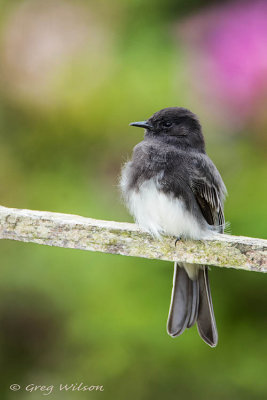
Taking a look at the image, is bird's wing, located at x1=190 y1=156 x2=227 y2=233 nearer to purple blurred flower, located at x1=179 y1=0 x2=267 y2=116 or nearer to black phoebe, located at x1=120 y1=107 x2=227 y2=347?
black phoebe, located at x1=120 y1=107 x2=227 y2=347

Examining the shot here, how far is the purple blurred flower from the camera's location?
2.13m

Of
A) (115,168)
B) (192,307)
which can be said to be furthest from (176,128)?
(115,168)

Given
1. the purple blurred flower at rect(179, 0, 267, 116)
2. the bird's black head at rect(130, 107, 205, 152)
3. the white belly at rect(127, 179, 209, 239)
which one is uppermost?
the purple blurred flower at rect(179, 0, 267, 116)

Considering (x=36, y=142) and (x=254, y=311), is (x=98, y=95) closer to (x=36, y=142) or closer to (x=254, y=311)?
(x=36, y=142)

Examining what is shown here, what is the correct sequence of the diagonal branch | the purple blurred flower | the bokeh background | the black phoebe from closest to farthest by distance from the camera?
1. the diagonal branch
2. the black phoebe
3. the bokeh background
4. the purple blurred flower

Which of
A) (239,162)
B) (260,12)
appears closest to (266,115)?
(239,162)

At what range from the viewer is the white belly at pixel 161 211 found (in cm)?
158

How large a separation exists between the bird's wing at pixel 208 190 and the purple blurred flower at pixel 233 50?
0.51 m

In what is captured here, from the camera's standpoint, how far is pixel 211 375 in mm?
1979

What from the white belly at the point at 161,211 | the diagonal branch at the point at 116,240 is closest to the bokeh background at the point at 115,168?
the white belly at the point at 161,211

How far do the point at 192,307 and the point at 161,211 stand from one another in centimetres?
23

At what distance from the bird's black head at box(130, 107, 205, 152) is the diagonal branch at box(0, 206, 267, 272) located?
14.5 inches

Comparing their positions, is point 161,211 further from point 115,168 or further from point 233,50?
point 233,50

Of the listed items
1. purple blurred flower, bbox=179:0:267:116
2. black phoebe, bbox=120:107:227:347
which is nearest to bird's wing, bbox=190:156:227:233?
black phoebe, bbox=120:107:227:347
